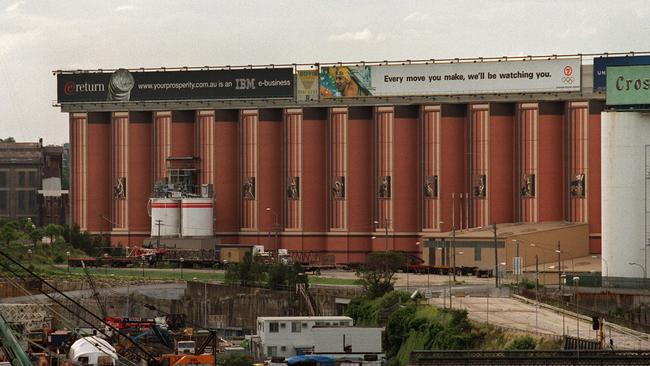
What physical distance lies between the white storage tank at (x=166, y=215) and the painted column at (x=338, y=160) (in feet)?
49.0

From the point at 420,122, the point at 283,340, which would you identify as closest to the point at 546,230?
the point at 420,122

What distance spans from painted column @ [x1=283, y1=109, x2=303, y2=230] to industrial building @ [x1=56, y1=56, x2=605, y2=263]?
0.32 ft

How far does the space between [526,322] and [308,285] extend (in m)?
37.9

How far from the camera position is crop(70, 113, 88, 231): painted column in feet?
558

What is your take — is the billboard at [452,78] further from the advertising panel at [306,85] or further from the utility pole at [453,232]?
the utility pole at [453,232]

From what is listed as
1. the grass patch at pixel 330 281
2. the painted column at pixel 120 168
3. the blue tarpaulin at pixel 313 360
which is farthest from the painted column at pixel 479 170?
the blue tarpaulin at pixel 313 360

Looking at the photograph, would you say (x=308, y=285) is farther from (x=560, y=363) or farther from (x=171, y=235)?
(x=560, y=363)

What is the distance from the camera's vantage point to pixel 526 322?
96.9m

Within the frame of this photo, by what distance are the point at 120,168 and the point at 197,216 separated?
1205 cm

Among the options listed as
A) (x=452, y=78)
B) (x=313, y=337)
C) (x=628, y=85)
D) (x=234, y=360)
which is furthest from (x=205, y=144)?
(x=234, y=360)

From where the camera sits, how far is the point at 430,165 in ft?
522

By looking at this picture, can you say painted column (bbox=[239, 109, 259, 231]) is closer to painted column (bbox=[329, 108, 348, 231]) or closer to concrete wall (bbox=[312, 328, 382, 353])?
painted column (bbox=[329, 108, 348, 231])

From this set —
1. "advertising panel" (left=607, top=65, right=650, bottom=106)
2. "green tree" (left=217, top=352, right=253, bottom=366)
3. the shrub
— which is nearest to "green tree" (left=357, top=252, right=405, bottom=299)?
"advertising panel" (left=607, top=65, right=650, bottom=106)

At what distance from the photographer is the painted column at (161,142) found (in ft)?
551
